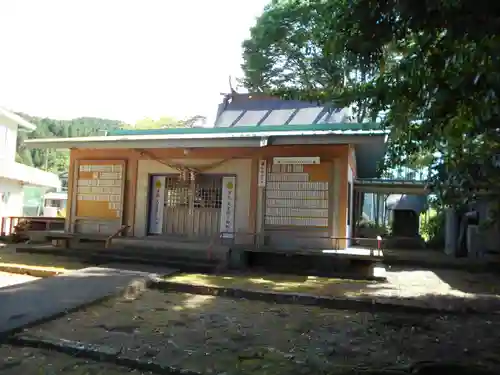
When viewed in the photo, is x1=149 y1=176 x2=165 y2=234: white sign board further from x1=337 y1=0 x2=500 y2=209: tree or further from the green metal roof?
x1=337 y1=0 x2=500 y2=209: tree

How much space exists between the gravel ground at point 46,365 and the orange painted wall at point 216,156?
6.69 meters

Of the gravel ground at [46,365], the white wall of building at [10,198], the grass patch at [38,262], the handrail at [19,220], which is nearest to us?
the gravel ground at [46,365]

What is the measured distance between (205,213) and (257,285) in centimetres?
386

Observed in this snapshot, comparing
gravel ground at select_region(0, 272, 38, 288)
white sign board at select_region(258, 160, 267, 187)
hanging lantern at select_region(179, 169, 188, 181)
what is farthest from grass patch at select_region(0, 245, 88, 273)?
white sign board at select_region(258, 160, 267, 187)

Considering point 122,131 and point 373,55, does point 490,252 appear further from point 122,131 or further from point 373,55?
point 122,131

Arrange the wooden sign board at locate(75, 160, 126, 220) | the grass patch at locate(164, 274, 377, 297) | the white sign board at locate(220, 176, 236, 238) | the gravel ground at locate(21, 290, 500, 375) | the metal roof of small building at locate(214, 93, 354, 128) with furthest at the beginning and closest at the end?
the metal roof of small building at locate(214, 93, 354, 128), the wooden sign board at locate(75, 160, 126, 220), the white sign board at locate(220, 176, 236, 238), the grass patch at locate(164, 274, 377, 297), the gravel ground at locate(21, 290, 500, 375)

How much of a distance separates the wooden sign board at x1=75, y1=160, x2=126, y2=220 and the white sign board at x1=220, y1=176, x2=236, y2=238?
9.44ft

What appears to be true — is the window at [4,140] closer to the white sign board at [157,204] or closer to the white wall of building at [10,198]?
the white wall of building at [10,198]

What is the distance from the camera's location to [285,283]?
838 centimetres

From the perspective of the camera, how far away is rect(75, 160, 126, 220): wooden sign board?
39.1 feet

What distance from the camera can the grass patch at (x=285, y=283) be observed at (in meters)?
7.47

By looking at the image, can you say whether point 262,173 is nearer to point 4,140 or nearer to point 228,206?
point 228,206

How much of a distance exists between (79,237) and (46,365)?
7.98m

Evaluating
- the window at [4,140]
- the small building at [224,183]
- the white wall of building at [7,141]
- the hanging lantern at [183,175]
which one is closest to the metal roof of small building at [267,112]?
the small building at [224,183]
